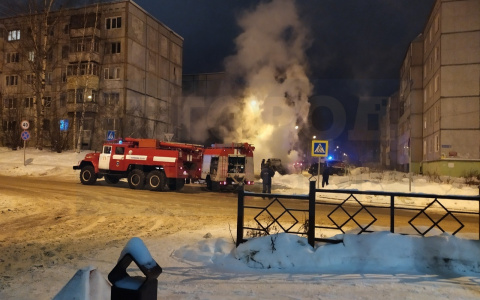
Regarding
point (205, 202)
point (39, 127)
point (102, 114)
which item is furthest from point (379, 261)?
point (102, 114)

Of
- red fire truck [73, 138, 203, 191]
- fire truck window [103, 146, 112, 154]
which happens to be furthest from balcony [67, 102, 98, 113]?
fire truck window [103, 146, 112, 154]

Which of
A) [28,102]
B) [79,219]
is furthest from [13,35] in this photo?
[79,219]

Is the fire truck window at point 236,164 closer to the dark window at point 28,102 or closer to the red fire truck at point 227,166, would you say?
the red fire truck at point 227,166

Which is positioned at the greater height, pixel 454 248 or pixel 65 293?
pixel 65 293

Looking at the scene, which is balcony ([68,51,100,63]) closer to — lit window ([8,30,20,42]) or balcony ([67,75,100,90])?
balcony ([67,75,100,90])

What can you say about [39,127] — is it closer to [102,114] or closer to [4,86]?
[102,114]

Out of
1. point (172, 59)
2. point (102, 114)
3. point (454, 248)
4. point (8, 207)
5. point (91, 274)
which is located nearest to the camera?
point (91, 274)

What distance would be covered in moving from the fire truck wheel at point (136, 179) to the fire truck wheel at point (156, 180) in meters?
0.34

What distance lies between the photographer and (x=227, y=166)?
1972 centimetres

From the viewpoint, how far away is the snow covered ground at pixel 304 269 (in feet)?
15.3

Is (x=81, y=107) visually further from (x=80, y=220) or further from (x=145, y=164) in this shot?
(x=80, y=220)

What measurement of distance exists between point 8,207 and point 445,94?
32479 millimetres

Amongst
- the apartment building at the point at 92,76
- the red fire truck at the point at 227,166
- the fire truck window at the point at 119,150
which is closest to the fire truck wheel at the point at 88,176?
the fire truck window at the point at 119,150

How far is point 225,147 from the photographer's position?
20031 millimetres
